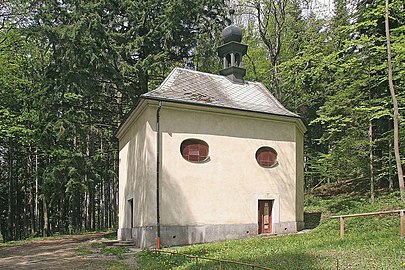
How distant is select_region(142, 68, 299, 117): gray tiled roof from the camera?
14.8 meters

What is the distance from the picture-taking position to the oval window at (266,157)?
16.0 metres

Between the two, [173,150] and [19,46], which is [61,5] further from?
[173,150]

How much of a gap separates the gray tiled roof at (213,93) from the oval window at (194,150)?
4.75ft

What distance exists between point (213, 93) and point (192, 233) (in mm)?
5503

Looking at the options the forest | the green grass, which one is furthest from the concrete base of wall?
the forest

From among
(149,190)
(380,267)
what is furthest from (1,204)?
(380,267)

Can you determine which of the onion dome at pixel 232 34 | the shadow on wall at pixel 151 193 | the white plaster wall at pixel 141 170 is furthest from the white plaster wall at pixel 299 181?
the white plaster wall at pixel 141 170

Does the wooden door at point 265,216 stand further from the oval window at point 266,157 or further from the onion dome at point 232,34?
the onion dome at point 232,34

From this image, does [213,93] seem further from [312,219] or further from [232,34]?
[312,219]

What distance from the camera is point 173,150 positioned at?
46.9 ft

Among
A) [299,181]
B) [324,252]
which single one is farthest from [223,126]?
[324,252]

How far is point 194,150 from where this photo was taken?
1467cm

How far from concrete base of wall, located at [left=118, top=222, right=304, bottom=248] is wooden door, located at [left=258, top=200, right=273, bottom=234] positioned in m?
0.27

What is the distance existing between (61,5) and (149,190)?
34.8ft
